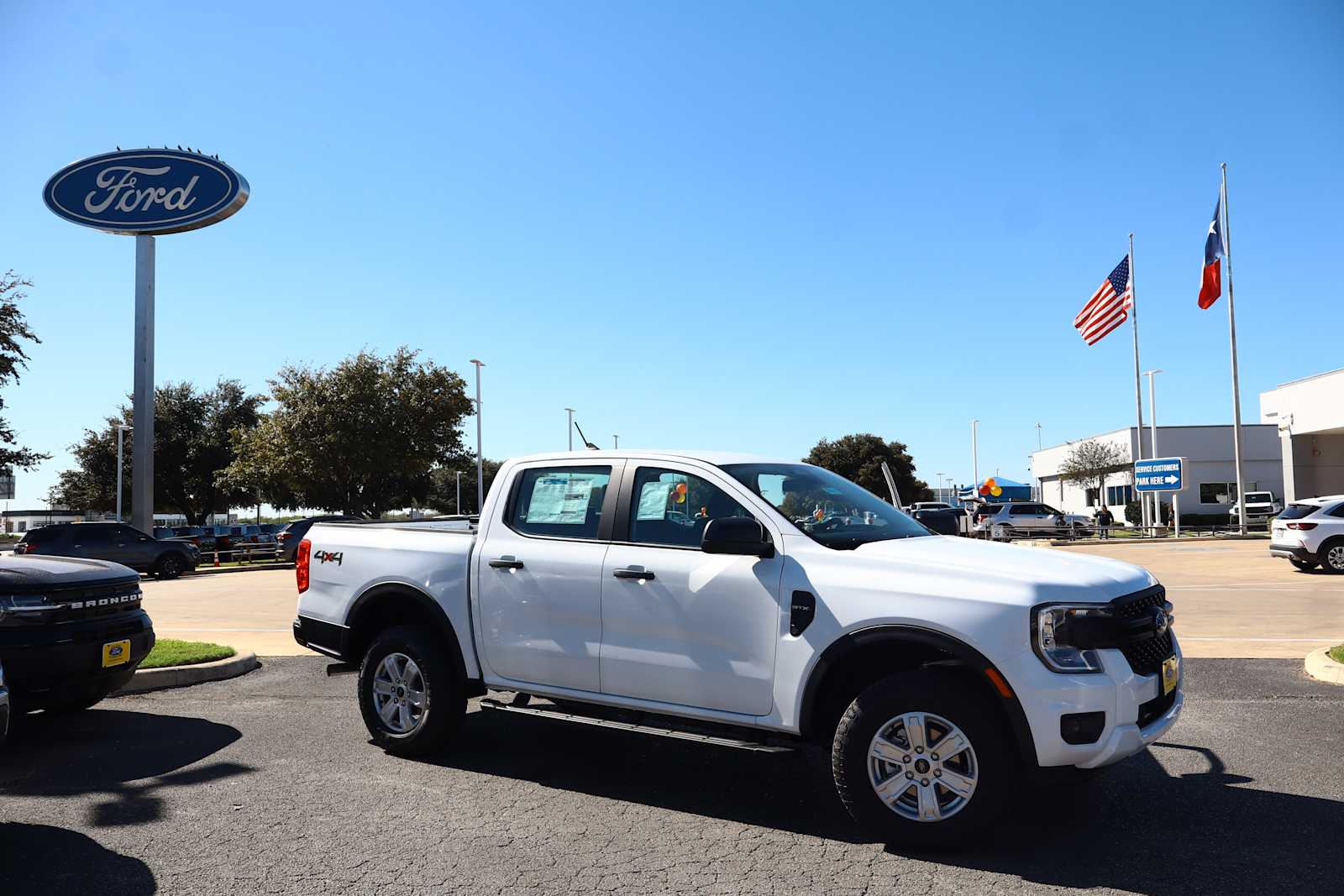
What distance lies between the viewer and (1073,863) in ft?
13.8

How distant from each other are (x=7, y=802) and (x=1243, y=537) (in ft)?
130

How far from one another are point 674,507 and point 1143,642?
2407 mm

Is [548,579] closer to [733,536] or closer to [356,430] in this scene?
[733,536]

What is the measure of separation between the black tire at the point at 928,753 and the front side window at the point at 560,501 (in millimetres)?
1905

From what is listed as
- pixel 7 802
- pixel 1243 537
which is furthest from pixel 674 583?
pixel 1243 537

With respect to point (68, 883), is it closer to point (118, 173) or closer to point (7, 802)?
point (7, 802)

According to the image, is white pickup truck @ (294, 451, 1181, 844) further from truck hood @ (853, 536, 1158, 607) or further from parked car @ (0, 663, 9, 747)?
parked car @ (0, 663, 9, 747)

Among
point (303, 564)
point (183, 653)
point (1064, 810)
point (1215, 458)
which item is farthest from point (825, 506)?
point (1215, 458)


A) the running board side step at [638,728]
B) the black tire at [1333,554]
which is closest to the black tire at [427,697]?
the running board side step at [638,728]

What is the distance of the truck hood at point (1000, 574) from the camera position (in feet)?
14.0

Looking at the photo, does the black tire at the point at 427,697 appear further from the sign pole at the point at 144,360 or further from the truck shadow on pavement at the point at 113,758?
the sign pole at the point at 144,360

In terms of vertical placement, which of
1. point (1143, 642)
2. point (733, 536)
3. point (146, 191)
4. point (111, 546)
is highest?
point (146, 191)

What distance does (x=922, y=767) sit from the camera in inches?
171

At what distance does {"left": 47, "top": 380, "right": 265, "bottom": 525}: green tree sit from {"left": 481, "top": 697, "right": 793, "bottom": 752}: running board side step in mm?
45181
